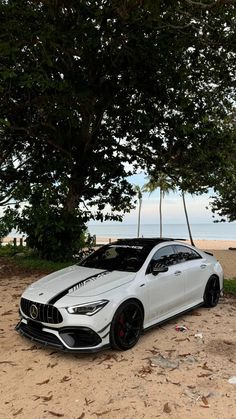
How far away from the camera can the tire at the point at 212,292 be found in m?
7.43

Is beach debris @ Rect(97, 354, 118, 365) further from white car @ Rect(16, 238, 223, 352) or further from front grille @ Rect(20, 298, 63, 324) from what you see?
front grille @ Rect(20, 298, 63, 324)

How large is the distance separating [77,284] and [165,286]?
1.50 m

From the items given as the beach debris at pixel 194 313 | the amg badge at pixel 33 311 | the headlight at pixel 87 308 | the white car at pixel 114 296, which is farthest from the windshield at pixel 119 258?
the beach debris at pixel 194 313

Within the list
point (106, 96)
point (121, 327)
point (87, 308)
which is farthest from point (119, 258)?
point (106, 96)

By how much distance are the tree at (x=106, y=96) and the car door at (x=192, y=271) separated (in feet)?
13.5

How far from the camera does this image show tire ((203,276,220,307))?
7.43 meters

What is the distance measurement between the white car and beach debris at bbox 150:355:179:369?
437mm

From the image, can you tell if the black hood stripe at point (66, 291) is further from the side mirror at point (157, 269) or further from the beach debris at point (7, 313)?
the beach debris at point (7, 313)

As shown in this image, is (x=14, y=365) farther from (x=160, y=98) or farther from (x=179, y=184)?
(x=179, y=184)

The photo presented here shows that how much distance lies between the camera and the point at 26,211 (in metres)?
12.2

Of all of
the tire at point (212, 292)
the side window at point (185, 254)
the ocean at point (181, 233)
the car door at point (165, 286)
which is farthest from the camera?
the ocean at point (181, 233)

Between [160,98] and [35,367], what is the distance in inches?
350

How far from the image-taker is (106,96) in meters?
11.2

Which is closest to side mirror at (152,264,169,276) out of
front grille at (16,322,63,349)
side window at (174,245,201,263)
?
side window at (174,245,201,263)
